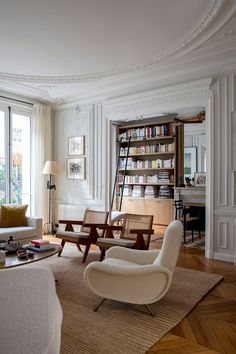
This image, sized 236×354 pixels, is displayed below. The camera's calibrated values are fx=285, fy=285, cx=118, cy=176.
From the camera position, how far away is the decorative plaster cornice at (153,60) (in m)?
3.20

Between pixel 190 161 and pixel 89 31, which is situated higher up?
pixel 89 31

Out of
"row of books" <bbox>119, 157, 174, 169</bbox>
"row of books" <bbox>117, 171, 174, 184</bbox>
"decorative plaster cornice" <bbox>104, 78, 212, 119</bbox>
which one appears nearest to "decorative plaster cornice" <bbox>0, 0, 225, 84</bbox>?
"decorative plaster cornice" <bbox>104, 78, 212, 119</bbox>

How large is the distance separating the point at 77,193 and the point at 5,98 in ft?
8.17

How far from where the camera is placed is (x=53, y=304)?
1.27m

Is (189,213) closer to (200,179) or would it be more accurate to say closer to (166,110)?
(200,179)

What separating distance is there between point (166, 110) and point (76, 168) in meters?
2.45

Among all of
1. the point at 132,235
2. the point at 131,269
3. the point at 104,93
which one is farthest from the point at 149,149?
the point at 131,269

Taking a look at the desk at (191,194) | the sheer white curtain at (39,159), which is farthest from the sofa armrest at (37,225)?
the desk at (191,194)

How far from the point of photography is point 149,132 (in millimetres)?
7859

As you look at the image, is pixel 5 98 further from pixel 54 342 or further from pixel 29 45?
pixel 54 342

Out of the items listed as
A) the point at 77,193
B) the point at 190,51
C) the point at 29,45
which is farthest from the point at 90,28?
the point at 77,193

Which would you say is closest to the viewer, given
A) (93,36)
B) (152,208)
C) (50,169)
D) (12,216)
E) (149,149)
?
(93,36)

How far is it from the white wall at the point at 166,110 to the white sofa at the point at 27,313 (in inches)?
144

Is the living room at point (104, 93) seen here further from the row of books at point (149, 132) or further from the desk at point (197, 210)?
the desk at point (197, 210)
